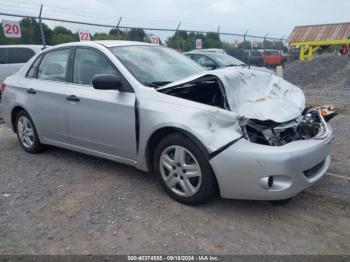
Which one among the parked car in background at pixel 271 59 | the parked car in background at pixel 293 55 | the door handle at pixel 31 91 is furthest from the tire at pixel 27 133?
the parked car in background at pixel 293 55

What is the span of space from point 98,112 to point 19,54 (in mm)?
8436

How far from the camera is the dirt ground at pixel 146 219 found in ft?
9.87

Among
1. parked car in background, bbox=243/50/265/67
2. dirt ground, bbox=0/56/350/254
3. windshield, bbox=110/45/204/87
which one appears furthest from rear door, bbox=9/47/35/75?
parked car in background, bbox=243/50/265/67

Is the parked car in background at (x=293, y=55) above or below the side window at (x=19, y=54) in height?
below

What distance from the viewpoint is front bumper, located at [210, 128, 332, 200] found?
10.2 feet

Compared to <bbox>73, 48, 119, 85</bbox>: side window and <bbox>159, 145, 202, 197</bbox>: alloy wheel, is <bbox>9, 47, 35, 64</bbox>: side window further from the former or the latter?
<bbox>159, 145, 202, 197</bbox>: alloy wheel

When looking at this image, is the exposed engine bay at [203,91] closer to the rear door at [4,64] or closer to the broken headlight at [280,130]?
the broken headlight at [280,130]

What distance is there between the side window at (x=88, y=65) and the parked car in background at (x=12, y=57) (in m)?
7.52

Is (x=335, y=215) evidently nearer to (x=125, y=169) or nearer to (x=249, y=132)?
(x=249, y=132)

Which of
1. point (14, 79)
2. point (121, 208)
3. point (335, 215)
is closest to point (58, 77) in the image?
point (14, 79)

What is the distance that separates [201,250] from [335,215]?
142cm

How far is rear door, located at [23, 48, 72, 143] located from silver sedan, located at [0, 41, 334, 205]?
2 centimetres

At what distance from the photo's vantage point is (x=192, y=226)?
3.28 meters

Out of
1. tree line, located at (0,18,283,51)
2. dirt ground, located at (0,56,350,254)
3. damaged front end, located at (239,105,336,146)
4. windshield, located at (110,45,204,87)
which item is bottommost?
tree line, located at (0,18,283,51)
